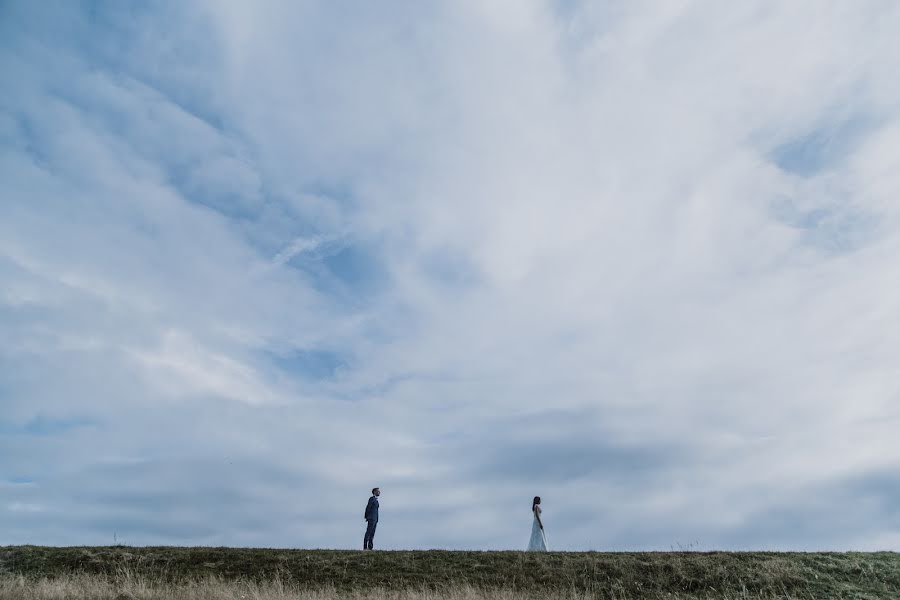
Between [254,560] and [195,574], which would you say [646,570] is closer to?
[254,560]

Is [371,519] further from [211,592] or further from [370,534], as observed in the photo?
[211,592]

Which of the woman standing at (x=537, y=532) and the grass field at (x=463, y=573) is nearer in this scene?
the grass field at (x=463, y=573)

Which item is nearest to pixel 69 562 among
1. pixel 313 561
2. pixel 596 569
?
pixel 313 561

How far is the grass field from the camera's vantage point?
19.4 meters

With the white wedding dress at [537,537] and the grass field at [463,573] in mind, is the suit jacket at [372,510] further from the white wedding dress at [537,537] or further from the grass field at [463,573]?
the white wedding dress at [537,537]

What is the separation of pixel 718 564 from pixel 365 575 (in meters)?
11.2

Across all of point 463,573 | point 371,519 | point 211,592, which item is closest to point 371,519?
point 371,519

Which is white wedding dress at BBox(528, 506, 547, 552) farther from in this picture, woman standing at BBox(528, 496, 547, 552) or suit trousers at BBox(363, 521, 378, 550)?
suit trousers at BBox(363, 521, 378, 550)

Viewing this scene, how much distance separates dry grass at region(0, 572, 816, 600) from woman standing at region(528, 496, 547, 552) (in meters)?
4.92

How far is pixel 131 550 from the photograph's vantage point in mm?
23094

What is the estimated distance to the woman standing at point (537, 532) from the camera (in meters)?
24.6

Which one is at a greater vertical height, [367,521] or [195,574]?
[367,521]

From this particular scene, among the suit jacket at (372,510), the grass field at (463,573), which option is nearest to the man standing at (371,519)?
the suit jacket at (372,510)

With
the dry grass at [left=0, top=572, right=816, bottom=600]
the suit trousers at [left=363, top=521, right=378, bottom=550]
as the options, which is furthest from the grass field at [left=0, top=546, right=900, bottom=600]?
the suit trousers at [left=363, top=521, right=378, bottom=550]
